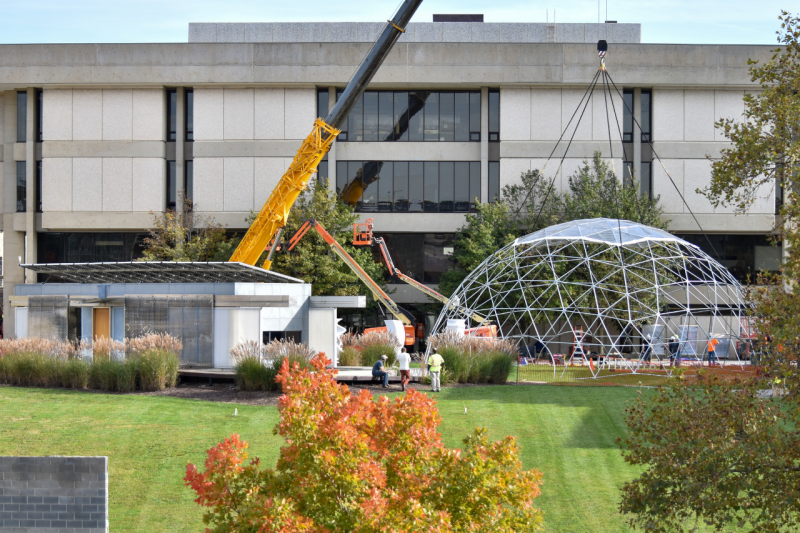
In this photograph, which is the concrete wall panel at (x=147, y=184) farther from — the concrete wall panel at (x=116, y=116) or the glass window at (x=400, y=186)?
the glass window at (x=400, y=186)

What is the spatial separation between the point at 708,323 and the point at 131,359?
29185 mm

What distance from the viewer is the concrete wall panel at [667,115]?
4081cm

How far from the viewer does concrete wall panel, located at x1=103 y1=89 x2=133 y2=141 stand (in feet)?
134

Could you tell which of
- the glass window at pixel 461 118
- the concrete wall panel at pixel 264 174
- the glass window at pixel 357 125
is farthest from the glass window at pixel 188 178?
the glass window at pixel 461 118

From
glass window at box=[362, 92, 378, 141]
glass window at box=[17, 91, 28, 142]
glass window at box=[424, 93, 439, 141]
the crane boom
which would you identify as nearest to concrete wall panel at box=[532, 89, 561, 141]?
glass window at box=[424, 93, 439, 141]

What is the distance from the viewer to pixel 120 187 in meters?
40.7

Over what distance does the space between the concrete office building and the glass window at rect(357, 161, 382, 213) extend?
0.08 m

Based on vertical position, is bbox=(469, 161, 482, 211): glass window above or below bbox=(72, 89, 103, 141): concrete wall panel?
below

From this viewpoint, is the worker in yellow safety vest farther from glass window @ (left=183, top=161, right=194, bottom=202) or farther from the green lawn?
glass window @ (left=183, top=161, right=194, bottom=202)

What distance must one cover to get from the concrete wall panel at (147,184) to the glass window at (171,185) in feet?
1.89

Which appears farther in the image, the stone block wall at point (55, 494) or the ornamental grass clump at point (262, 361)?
the ornamental grass clump at point (262, 361)

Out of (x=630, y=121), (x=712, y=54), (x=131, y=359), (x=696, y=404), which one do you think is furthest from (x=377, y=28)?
(x=696, y=404)

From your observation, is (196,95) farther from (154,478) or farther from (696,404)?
(696,404)

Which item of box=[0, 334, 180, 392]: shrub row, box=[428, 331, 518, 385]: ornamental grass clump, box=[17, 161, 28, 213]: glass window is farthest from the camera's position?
box=[17, 161, 28, 213]: glass window
